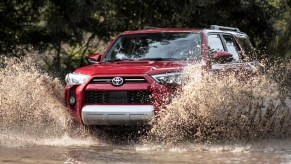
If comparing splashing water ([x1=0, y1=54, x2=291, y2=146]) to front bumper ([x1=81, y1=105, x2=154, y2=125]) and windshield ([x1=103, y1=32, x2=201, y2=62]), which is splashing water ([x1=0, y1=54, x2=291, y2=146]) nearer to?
front bumper ([x1=81, y1=105, x2=154, y2=125])

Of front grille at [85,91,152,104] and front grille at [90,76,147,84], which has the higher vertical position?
front grille at [90,76,147,84]

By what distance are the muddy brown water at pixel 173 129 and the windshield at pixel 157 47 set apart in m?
0.82

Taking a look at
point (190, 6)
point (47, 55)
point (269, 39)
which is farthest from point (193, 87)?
point (47, 55)

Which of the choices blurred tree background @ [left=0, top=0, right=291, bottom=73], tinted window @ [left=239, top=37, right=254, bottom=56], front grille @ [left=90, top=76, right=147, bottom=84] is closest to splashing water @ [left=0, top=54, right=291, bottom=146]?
front grille @ [left=90, top=76, right=147, bottom=84]

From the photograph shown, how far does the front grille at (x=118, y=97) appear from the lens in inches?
335

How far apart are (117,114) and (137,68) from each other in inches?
29.6

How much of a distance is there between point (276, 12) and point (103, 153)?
32.8 ft

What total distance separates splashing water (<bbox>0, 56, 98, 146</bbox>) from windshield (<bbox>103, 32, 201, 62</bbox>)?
111cm

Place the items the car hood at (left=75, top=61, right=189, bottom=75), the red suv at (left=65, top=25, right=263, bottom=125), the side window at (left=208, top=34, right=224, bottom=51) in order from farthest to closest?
1. the side window at (left=208, top=34, right=224, bottom=51)
2. the car hood at (left=75, top=61, right=189, bottom=75)
3. the red suv at (left=65, top=25, right=263, bottom=125)

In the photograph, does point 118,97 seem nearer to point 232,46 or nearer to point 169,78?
point 169,78

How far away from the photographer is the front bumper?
8359 mm

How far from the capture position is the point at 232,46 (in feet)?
35.8

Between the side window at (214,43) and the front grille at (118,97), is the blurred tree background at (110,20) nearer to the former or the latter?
the side window at (214,43)

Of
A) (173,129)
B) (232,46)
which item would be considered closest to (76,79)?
(173,129)
